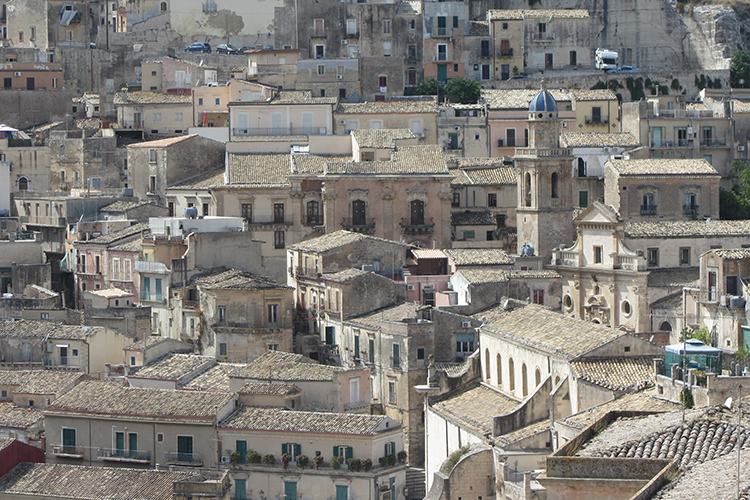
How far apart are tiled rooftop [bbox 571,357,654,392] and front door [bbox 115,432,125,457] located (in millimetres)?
15365

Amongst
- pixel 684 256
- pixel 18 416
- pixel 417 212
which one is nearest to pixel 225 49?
pixel 417 212

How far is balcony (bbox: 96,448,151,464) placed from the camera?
54.7 m

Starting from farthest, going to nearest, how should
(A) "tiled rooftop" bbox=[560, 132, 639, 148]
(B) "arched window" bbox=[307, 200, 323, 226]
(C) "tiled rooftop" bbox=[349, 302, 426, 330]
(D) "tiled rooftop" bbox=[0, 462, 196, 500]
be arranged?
(A) "tiled rooftop" bbox=[560, 132, 639, 148]
(B) "arched window" bbox=[307, 200, 323, 226]
(C) "tiled rooftop" bbox=[349, 302, 426, 330]
(D) "tiled rooftop" bbox=[0, 462, 196, 500]

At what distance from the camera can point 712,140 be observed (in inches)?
3484

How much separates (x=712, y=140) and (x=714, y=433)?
54.1 meters

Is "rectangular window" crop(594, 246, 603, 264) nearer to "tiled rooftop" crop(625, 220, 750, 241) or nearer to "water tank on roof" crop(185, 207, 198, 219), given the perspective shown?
"tiled rooftop" crop(625, 220, 750, 241)

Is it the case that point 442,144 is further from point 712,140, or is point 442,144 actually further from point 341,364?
point 341,364

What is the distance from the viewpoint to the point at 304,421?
54.0 m

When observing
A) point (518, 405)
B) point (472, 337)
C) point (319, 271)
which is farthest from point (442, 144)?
point (518, 405)

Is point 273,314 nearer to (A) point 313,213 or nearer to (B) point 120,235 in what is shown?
(A) point 313,213

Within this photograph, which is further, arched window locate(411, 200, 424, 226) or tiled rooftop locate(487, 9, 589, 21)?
tiled rooftop locate(487, 9, 589, 21)

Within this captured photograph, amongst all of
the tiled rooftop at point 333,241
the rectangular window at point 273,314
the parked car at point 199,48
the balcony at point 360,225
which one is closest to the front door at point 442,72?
the parked car at point 199,48

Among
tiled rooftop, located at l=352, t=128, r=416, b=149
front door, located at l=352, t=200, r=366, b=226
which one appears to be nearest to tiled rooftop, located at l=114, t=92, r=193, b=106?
tiled rooftop, located at l=352, t=128, r=416, b=149

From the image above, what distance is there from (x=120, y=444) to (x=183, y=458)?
245 centimetres
